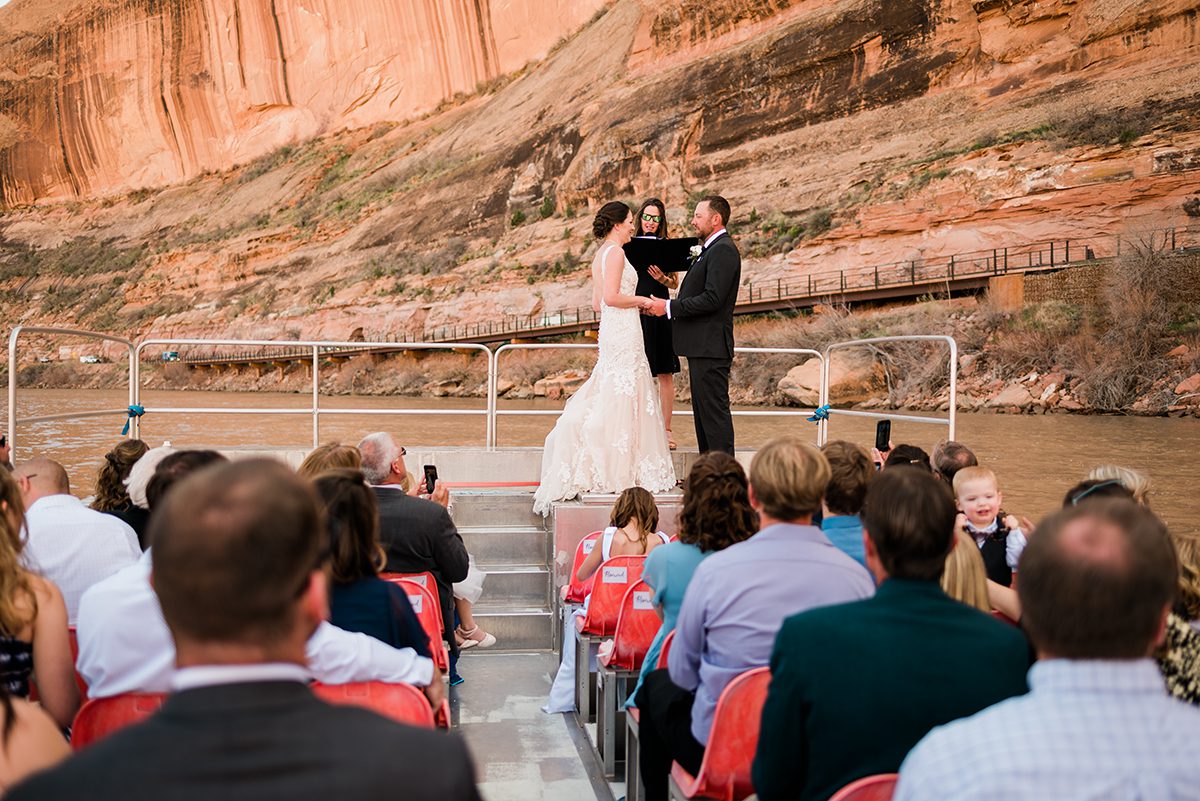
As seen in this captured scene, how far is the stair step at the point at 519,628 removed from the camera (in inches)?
230

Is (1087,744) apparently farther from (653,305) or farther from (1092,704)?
(653,305)

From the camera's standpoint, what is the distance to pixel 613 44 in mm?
62281

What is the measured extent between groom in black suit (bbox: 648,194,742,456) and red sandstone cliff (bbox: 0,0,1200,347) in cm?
2843

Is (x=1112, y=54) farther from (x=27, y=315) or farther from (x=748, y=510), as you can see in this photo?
(x=27, y=315)

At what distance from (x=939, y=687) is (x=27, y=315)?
84.2 meters

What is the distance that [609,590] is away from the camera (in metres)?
4.39

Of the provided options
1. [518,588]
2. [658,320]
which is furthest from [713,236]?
[518,588]

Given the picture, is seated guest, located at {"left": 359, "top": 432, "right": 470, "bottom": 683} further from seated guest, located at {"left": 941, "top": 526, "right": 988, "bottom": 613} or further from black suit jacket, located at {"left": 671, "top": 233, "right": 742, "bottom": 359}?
black suit jacket, located at {"left": 671, "top": 233, "right": 742, "bottom": 359}

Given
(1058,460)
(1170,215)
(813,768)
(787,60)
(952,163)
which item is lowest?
(1058,460)

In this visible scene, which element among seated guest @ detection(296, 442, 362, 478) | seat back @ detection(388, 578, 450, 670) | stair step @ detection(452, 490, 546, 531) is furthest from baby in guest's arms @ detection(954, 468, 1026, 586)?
stair step @ detection(452, 490, 546, 531)

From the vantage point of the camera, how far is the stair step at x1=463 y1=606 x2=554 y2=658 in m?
5.85

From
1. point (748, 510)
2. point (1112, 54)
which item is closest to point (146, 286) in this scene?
point (1112, 54)

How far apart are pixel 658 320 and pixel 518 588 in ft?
7.39

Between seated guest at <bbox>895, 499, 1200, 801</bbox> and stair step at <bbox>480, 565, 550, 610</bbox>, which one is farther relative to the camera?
stair step at <bbox>480, 565, 550, 610</bbox>
